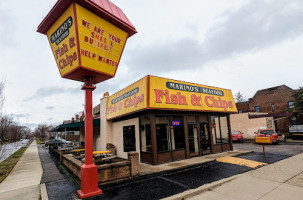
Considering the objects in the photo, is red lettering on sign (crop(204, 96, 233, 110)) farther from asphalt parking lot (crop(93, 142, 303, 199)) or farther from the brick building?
the brick building

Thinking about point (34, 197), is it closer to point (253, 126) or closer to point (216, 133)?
point (216, 133)

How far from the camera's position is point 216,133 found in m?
15.2

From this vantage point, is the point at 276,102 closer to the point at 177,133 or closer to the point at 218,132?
the point at 218,132

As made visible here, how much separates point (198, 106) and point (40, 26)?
34.5 ft

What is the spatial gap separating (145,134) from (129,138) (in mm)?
2131

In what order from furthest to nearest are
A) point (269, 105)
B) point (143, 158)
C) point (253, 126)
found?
1. point (269, 105)
2. point (253, 126)
3. point (143, 158)

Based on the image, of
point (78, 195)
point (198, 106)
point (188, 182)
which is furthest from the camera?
point (198, 106)

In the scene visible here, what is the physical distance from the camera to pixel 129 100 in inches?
480

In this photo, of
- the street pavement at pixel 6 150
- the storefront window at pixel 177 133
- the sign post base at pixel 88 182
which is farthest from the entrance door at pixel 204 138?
the street pavement at pixel 6 150

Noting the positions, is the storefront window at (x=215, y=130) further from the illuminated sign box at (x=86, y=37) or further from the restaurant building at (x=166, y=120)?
the illuminated sign box at (x=86, y=37)

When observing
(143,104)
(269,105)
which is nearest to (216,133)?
(143,104)

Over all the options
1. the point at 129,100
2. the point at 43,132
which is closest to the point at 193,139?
the point at 129,100

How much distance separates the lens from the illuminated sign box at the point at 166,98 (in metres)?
10.5

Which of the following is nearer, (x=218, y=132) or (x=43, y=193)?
(x=43, y=193)
